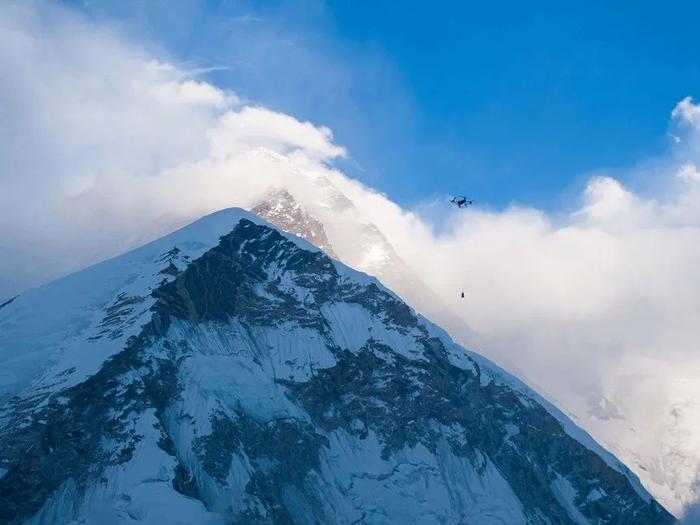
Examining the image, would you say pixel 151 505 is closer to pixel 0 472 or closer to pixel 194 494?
pixel 194 494

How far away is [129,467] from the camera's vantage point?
182 metres

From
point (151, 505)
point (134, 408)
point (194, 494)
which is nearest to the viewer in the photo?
point (151, 505)

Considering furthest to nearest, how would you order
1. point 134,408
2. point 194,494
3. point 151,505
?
point 134,408, point 194,494, point 151,505

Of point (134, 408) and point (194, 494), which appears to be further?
point (134, 408)

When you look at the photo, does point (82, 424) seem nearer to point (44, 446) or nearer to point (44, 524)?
point (44, 446)

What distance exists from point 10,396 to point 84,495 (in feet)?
93.3

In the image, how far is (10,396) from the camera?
194 m

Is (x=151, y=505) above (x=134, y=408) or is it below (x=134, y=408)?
below

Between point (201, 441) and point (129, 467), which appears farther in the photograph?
point (201, 441)

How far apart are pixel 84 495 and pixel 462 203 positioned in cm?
7829

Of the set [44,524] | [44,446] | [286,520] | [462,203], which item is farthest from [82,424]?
[462,203]

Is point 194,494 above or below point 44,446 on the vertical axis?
below

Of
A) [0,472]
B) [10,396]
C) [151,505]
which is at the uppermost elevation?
[10,396]

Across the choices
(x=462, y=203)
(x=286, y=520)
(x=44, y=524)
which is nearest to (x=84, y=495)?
(x=44, y=524)
